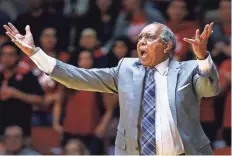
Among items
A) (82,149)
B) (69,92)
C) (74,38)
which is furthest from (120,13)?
(82,149)

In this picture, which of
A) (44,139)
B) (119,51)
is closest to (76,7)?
(119,51)

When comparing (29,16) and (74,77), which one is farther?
(29,16)

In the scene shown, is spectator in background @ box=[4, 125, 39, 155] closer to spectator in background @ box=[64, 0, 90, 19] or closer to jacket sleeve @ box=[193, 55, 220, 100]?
spectator in background @ box=[64, 0, 90, 19]

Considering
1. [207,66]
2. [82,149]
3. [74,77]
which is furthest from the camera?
[82,149]

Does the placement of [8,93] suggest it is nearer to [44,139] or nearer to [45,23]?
[44,139]

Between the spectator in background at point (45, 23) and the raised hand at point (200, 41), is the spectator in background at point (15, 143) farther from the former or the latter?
the raised hand at point (200, 41)

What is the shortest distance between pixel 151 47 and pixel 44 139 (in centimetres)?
271

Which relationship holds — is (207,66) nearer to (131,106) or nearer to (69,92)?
(131,106)

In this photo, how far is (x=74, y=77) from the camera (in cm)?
375

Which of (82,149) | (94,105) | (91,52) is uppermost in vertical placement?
(91,52)

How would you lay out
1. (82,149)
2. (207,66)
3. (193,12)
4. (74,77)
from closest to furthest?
(207,66)
(74,77)
(82,149)
(193,12)

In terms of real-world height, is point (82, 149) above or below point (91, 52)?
below

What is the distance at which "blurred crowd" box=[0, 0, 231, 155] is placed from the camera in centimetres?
595

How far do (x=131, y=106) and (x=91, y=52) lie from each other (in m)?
2.61
